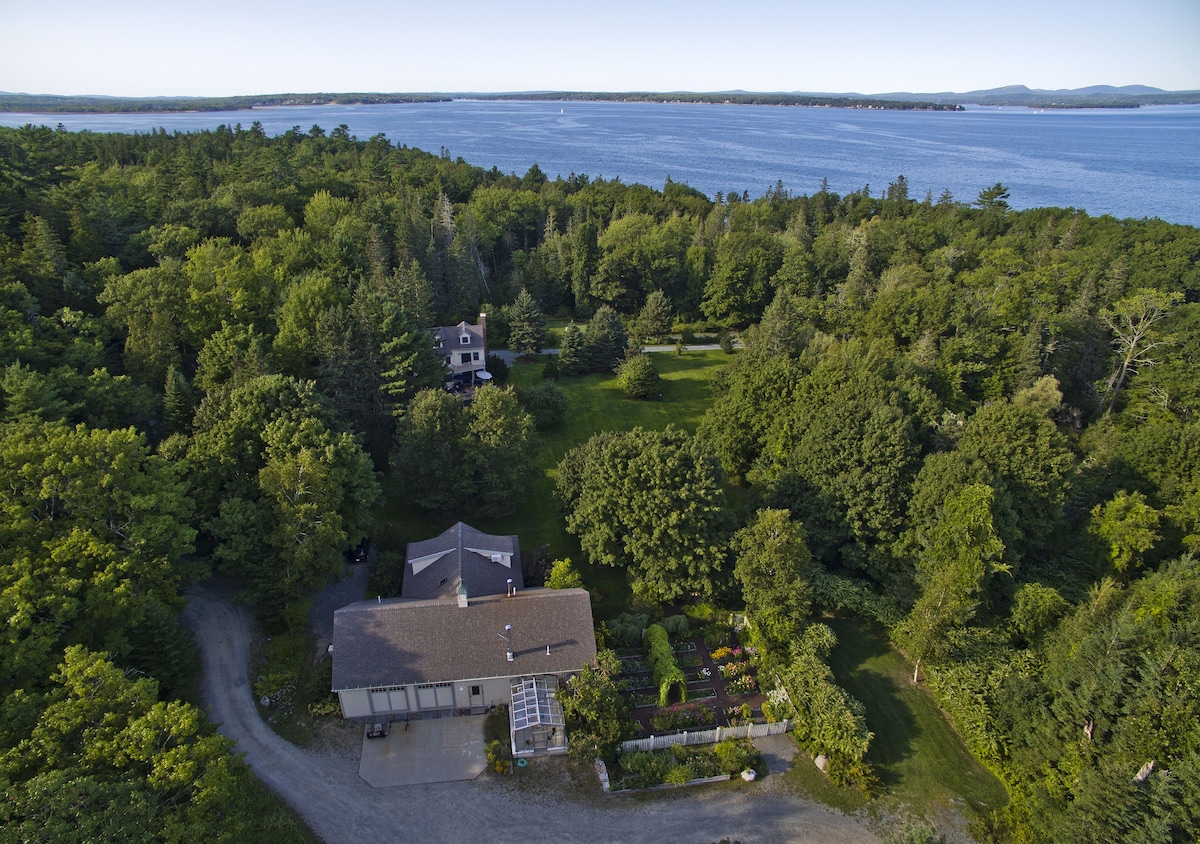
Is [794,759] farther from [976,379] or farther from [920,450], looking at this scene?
[976,379]

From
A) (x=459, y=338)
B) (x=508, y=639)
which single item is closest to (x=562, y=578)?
(x=508, y=639)

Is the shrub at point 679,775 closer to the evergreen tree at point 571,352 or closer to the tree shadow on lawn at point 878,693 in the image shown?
the tree shadow on lawn at point 878,693

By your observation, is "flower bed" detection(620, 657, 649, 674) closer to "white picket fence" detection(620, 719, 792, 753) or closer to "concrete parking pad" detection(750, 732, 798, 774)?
"white picket fence" detection(620, 719, 792, 753)

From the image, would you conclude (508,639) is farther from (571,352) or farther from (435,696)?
(571,352)

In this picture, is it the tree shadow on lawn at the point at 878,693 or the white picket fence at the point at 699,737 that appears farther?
the tree shadow on lawn at the point at 878,693

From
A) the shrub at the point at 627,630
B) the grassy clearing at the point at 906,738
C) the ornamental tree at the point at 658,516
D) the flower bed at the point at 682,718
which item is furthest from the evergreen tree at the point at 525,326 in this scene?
the flower bed at the point at 682,718
